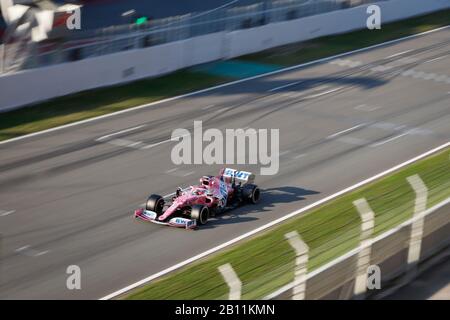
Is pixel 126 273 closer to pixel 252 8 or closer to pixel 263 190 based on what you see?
pixel 263 190

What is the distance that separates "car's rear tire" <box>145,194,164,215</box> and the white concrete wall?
972 centimetres

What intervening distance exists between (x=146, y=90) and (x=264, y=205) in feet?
35.6

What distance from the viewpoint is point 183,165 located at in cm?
2139

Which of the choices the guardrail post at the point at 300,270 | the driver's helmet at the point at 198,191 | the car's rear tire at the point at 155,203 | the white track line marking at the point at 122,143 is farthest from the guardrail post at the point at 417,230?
the white track line marking at the point at 122,143

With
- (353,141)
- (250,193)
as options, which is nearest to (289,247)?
(250,193)

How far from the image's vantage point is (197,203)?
1717cm

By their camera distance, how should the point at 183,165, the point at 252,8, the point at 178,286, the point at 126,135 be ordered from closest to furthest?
the point at 178,286
the point at 183,165
the point at 126,135
the point at 252,8

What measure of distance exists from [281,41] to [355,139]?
467 inches

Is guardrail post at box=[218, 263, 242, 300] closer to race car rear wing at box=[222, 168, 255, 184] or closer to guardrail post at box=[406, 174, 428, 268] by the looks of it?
guardrail post at box=[406, 174, 428, 268]

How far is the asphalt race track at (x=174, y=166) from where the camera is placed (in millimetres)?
15781

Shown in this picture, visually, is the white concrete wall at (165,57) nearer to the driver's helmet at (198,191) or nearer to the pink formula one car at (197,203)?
the pink formula one car at (197,203)

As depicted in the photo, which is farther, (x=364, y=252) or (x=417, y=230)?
(x=417, y=230)

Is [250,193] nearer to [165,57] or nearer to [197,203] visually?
[197,203]

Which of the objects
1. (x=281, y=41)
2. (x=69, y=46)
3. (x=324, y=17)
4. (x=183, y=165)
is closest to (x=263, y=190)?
(x=183, y=165)
